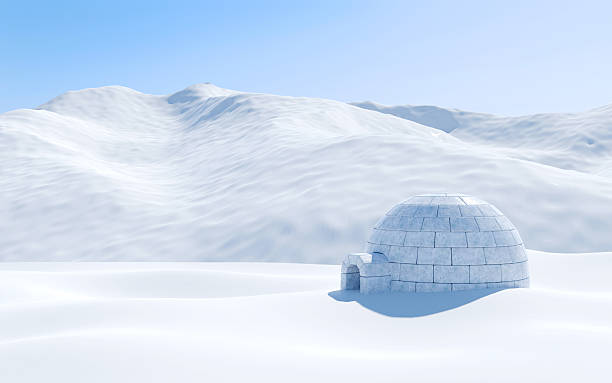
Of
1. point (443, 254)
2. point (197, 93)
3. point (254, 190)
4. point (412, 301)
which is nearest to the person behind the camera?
point (412, 301)

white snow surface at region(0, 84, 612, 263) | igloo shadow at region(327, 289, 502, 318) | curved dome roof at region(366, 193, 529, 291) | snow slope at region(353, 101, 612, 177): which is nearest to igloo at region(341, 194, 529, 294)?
curved dome roof at region(366, 193, 529, 291)

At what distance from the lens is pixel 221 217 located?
42812 millimetres

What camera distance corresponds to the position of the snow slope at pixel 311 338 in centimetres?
1098

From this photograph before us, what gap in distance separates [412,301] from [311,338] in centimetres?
454

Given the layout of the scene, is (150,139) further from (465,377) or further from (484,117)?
(484,117)

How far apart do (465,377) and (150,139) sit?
85.3 metres

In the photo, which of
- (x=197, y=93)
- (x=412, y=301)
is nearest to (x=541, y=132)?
(x=197, y=93)

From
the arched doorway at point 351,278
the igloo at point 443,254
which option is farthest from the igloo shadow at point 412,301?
the arched doorway at point 351,278

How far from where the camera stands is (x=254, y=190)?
4678 centimetres

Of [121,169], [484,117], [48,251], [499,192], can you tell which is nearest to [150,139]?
[121,169]

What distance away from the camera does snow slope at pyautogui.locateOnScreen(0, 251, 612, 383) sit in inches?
432

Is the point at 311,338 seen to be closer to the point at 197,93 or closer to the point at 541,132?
the point at 541,132

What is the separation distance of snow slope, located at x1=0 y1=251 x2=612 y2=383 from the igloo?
0.62 metres

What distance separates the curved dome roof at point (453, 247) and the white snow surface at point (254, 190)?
15415mm
